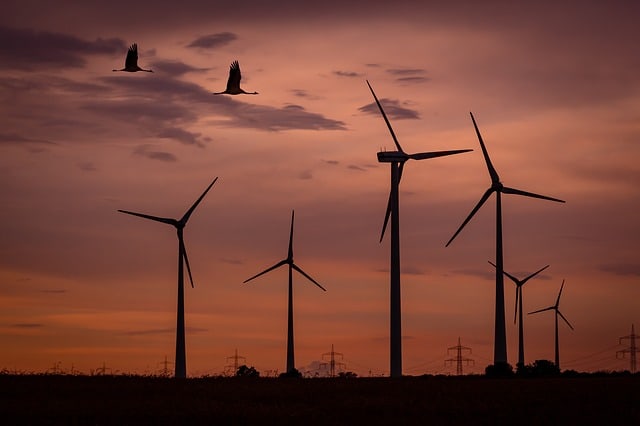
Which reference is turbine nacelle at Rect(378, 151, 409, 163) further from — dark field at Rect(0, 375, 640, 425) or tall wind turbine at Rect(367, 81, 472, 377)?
dark field at Rect(0, 375, 640, 425)

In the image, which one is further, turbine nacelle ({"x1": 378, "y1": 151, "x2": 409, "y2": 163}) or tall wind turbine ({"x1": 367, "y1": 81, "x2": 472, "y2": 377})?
turbine nacelle ({"x1": 378, "y1": 151, "x2": 409, "y2": 163})

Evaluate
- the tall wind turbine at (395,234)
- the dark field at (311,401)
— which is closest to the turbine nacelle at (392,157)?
the tall wind turbine at (395,234)

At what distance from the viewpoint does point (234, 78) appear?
329 ft

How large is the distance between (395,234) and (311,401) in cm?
3543

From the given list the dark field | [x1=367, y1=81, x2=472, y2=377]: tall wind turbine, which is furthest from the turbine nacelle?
the dark field

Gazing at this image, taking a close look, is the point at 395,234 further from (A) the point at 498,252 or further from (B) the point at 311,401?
(B) the point at 311,401

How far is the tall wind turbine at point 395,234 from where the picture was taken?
108 m

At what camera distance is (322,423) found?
221 ft

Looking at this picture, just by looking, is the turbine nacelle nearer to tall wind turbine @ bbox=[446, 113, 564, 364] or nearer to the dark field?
tall wind turbine @ bbox=[446, 113, 564, 364]

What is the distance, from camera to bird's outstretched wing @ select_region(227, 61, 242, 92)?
3853 inches

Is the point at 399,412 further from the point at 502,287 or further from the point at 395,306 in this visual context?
the point at 502,287

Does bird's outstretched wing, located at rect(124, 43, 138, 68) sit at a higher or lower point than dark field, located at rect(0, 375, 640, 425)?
higher

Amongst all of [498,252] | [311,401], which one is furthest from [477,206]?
[311,401]

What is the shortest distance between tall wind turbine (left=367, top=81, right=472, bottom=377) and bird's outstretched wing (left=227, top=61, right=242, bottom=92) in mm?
20025
